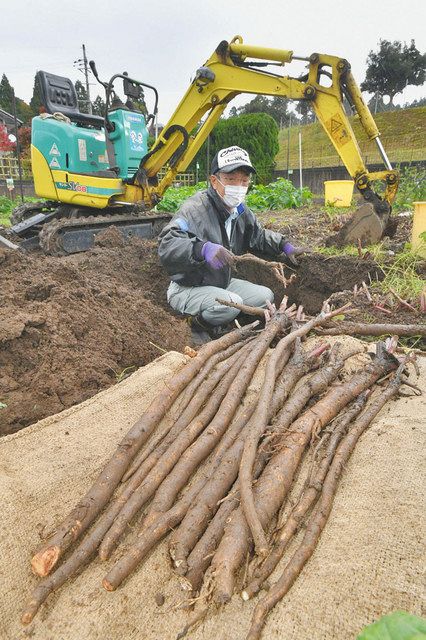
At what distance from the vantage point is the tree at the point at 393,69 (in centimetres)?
3312

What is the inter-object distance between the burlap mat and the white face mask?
274 cm

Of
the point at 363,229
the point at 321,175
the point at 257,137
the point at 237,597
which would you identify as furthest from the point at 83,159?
the point at 257,137

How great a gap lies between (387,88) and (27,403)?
40.9m

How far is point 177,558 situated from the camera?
148cm

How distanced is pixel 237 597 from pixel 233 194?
11.5 feet

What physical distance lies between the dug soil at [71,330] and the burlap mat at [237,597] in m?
0.56

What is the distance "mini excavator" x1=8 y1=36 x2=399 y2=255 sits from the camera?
5.47 m

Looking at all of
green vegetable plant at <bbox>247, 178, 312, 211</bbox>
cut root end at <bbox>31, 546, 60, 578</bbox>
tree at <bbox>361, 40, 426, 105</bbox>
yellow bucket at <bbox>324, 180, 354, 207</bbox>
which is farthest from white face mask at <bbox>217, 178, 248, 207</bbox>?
tree at <bbox>361, 40, 426, 105</bbox>

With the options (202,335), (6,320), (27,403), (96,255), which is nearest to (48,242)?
(96,255)

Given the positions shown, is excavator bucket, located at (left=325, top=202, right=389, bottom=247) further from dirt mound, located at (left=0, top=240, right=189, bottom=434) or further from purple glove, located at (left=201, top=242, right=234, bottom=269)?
dirt mound, located at (left=0, top=240, right=189, bottom=434)

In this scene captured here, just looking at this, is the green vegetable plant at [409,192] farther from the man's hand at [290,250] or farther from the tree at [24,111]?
the tree at [24,111]

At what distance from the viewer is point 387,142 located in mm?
23266

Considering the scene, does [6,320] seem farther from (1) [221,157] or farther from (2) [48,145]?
(2) [48,145]

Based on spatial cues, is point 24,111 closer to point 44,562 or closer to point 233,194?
point 233,194
